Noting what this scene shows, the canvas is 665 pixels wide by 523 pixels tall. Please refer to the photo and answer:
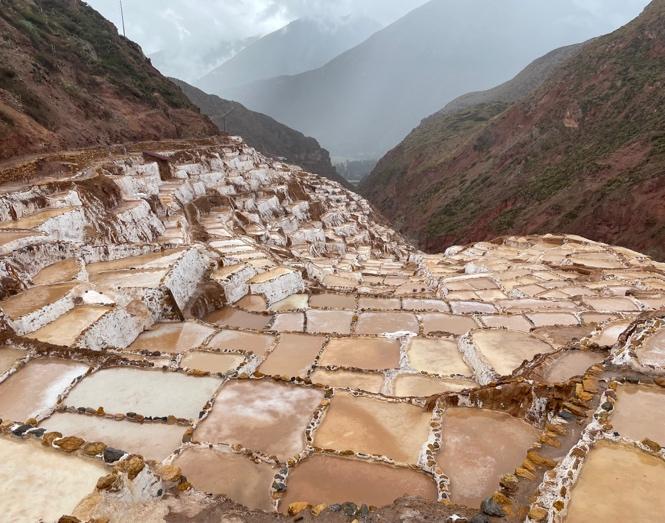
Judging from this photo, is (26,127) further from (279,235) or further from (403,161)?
(403,161)

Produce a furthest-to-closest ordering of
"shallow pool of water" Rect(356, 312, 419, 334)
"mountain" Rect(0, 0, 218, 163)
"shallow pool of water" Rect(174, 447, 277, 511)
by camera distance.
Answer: "mountain" Rect(0, 0, 218, 163)
"shallow pool of water" Rect(356, 312, 419, 334)
"shallow pool of water" Rect(174, 447, 277, 511)

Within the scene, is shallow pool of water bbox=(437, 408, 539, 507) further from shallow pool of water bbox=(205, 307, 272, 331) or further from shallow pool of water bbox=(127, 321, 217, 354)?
shallow pool of water bbox=(205, 307, 272, 331)

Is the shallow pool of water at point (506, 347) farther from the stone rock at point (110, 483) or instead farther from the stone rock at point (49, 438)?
the stone rock at point (49, 438)

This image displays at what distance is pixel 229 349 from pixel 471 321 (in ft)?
25.4

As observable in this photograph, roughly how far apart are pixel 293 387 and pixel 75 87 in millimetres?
44695

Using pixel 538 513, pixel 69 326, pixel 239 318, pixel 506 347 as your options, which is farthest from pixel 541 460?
pixel 239 318

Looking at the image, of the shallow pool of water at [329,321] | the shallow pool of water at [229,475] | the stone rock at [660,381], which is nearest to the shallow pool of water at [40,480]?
the shallow pool of water at [229,475]

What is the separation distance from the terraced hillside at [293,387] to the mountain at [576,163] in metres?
23.1

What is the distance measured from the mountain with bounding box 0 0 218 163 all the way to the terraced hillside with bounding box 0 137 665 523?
12081mm

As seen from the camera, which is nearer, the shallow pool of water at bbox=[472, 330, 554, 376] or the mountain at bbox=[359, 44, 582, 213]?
the shallow pool of water at bbox=[472, 330, 554, 376]

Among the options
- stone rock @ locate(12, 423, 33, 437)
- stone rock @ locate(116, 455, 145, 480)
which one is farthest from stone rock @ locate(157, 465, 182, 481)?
stone rock @ locate(12, 423, 33, 437)

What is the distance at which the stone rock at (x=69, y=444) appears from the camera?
17.5ft

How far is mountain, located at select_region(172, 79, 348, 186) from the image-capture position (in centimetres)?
11675

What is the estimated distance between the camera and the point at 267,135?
399ft
